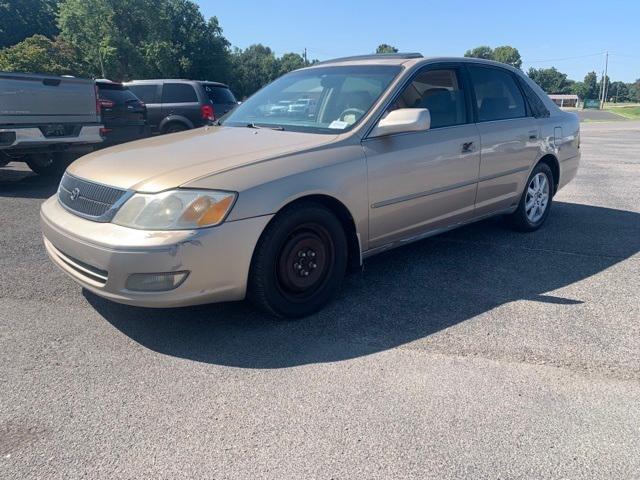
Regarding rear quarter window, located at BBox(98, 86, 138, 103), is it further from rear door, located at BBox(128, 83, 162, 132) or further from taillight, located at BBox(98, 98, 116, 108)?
rear door, located at BBox(128, 83, 162, 132)

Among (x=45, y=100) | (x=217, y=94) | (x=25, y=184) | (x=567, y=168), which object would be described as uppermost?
(x=217, y=94)

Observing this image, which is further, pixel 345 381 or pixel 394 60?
pixel 394 60

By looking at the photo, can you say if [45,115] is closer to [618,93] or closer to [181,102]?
[181,102]

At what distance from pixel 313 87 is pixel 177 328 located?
→ 7.62 ft

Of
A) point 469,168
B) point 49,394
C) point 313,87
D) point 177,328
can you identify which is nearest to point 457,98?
point 469,168

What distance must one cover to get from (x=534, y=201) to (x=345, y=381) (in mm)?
3692

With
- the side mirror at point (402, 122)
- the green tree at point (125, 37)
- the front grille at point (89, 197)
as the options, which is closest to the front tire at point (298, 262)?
the side mirror at point (402, 122)

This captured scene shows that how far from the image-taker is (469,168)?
4.50 meters

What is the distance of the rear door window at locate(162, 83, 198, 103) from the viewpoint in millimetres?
12727

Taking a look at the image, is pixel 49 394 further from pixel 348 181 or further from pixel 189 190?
pixel 348 181

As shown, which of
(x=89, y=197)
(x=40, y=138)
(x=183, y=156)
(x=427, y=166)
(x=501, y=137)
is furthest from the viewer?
(x=40, y=138)

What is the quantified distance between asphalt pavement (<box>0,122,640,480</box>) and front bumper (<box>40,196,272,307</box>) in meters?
0.34

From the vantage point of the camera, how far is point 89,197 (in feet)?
10.8

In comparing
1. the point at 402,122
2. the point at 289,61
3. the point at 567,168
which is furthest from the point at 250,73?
the point at 402,122
